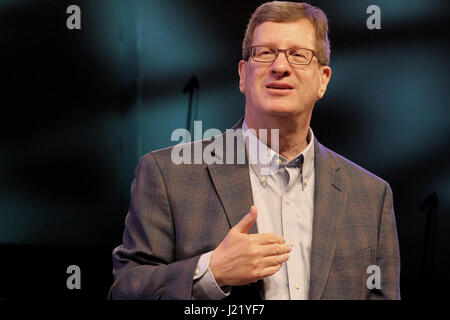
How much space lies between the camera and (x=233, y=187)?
5.65 ft

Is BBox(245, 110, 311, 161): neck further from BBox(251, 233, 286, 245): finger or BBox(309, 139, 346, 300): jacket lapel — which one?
BBox(251, 233, 286, 245): finger

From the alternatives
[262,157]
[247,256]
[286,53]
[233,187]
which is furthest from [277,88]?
[247,256]

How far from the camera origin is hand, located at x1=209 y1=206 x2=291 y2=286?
1.49 meters

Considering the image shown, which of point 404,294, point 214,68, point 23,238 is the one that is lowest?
point 404,294

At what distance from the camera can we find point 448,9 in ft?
8.86

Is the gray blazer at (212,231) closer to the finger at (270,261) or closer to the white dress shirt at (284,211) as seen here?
the white dress shirt at (284,211)

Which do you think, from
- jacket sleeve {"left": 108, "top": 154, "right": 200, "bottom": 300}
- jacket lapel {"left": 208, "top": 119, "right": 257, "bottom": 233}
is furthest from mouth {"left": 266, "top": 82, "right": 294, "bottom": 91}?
jacket sleeve {"left": 108, "top": 154, "right": 200, "bottom": 300}

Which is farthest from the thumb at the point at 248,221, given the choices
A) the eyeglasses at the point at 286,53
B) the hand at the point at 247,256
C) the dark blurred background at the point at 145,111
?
the dark blurred background at the point at 145,111

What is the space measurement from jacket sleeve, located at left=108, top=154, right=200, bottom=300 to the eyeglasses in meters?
0.47

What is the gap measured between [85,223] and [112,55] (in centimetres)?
88

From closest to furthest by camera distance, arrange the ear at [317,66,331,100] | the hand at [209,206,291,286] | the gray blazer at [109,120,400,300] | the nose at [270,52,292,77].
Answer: the hand at [209,206,291,286], the gray blazer at [109,120,400,300], the nose at [270,52,292,77], the ear at [317,66,331,100]

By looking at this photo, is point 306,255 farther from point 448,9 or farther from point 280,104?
point 448,9
